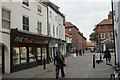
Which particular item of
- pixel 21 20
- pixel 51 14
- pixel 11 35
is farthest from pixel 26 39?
pixel 51 14

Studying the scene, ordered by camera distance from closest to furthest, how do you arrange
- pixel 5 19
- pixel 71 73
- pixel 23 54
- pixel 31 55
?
1. pixel 71 73
2. pixel 5 19
3. pixel 23 54
4. pixel 31 55

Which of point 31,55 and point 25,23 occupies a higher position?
point 25,23

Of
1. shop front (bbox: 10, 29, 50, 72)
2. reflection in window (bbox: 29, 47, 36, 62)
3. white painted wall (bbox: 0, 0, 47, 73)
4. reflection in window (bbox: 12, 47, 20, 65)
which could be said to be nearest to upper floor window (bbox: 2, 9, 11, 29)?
white painted wall (bbox: 0, 0, 47, 73)

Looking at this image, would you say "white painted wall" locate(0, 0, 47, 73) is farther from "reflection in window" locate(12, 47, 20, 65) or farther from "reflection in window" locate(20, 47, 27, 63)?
"reflection in window" locate(20, 47, 27, 63)

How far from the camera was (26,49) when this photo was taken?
910 inches

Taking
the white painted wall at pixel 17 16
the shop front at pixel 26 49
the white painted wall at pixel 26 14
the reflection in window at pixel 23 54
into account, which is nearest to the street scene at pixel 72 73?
the shop front at pixel 26 49

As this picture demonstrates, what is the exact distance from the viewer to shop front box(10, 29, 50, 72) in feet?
64.4

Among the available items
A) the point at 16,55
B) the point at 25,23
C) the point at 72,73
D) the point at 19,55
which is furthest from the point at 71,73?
the point at 25,23

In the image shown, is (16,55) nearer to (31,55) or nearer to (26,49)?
(26,49)

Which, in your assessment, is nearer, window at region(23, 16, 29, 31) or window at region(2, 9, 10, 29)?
window at region(2, 9, 10, 29)

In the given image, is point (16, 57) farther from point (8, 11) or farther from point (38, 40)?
point (38, 40)

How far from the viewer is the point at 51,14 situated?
3500 centimetres

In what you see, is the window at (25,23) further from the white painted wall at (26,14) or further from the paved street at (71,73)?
the paved street at (71,73)

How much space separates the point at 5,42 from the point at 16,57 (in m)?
2.46
